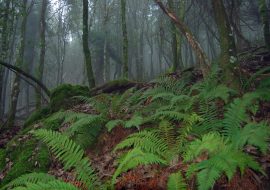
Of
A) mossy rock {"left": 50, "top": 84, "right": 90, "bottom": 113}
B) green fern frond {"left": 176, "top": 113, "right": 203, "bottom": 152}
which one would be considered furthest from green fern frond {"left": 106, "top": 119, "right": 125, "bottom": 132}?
mossy rock {"left": 50, "top": 84, "right": 90, "bottom": 113}

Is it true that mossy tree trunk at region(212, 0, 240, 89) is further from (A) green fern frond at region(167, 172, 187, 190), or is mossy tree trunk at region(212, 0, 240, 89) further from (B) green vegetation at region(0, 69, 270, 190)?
(A) green fern frond at region(167, 172, 187, 190)

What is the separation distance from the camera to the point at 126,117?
7902mm

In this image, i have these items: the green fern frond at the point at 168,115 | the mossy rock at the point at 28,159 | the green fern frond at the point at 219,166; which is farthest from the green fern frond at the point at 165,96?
the green fern frond at the point at 219,166

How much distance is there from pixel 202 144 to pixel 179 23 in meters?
5.04

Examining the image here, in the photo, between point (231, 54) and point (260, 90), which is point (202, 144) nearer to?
point (260, 90)

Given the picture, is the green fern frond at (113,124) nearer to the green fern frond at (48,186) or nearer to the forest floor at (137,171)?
the forest floor at (137,171)

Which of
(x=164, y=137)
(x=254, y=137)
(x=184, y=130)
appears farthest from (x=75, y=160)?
(x=254, y=137)

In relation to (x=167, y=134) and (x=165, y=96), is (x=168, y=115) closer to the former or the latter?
(x=165, y=96)

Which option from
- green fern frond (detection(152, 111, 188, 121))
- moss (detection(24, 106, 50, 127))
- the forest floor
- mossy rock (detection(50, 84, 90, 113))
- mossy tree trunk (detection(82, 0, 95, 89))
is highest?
mossy tree trunk (detection(82, 0, 95, 89))

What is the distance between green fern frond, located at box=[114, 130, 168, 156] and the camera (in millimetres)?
4996

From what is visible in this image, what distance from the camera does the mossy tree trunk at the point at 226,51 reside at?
23.8ft

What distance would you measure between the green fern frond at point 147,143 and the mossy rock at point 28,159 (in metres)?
2.32

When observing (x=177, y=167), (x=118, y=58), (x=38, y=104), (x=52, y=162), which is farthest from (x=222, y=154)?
(x=118, y=58)

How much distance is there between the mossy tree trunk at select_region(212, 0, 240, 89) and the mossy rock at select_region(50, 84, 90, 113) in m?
5.10
